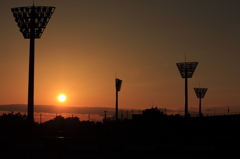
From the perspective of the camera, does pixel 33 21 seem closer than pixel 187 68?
Yes

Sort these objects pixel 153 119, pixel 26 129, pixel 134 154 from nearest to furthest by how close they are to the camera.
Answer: pixel 134 154
pixel 26 129
pixel 153 119

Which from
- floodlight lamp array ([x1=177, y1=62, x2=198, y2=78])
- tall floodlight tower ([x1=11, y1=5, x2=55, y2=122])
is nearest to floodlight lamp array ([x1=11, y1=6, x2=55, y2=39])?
tall floodlight tower ([x1=11, y1=5, x2=55, y2=122])

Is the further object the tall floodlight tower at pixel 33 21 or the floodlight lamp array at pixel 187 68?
the floodlight lamp array at pixel 187 68

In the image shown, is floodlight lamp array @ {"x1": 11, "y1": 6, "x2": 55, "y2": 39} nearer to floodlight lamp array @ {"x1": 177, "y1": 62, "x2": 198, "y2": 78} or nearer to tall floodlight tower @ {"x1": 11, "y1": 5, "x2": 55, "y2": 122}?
tall floodlight tower @ {"x1": 11, "y1": 5, "x2": 55, "y2": 122}

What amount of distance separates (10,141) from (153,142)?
8308 millimetres

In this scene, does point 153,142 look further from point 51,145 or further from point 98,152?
point 51,145

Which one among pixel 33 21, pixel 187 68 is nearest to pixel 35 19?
pixel 33 21

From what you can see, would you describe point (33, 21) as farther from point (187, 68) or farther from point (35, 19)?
point (187, 68)

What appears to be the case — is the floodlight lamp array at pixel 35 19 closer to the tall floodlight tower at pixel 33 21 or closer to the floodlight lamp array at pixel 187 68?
the tall floodlight tower at pixel 33 21

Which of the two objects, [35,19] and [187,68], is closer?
[35,19]

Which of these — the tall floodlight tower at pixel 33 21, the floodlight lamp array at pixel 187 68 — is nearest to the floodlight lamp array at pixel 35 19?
the tall floodlight tower at pixel 33 21

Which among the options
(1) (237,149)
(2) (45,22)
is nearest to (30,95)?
(2) (45,22)

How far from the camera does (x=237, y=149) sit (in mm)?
23422

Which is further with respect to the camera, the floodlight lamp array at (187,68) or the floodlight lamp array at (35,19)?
the floodlight lamp array at (187,68)
